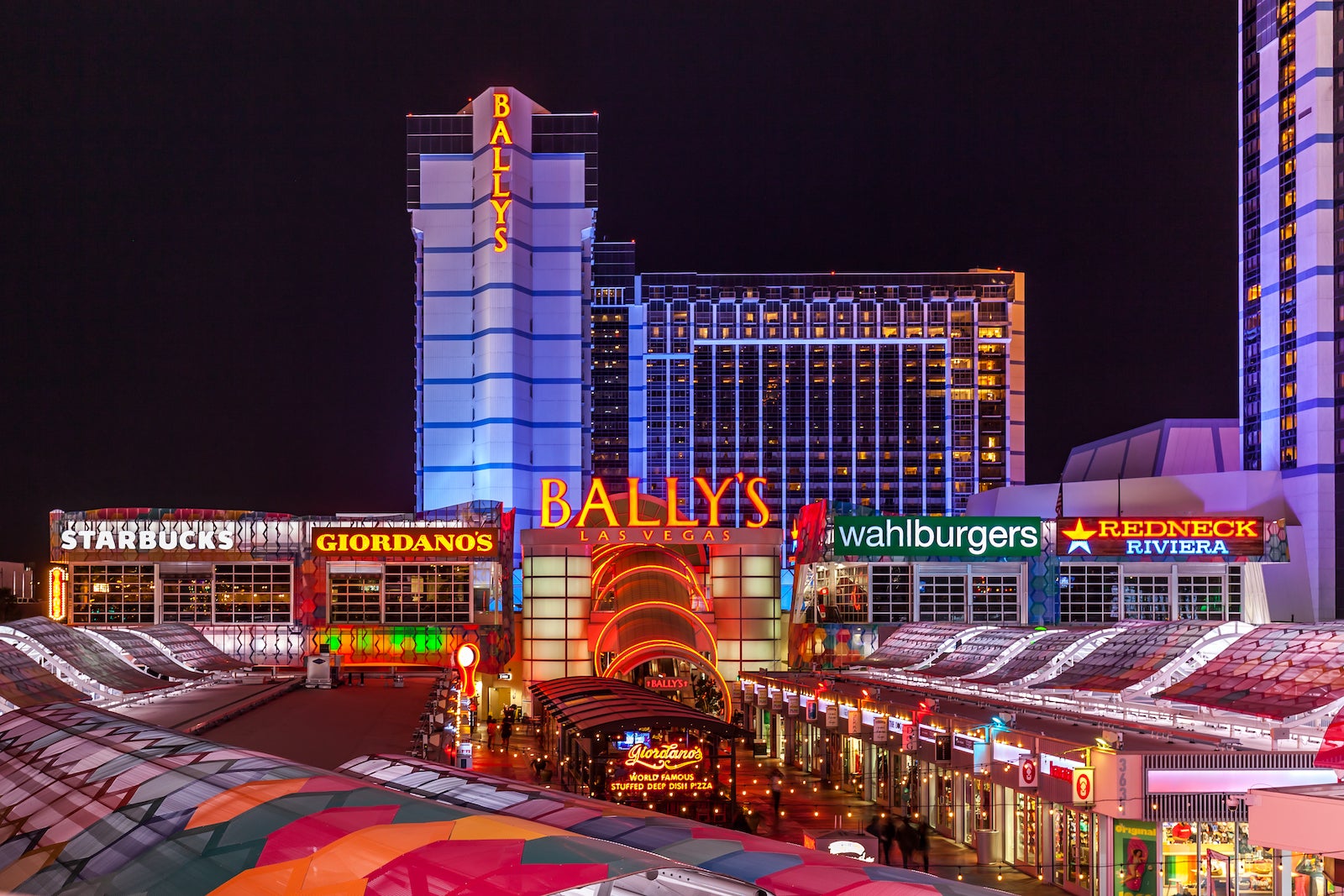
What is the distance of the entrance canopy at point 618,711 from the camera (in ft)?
91.4

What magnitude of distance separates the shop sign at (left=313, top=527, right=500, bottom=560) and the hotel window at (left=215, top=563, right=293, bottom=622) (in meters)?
2.29

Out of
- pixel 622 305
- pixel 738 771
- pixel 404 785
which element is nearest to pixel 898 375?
pixel 622 305

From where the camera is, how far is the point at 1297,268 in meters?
68.6

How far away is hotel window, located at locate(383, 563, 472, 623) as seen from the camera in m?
57.6

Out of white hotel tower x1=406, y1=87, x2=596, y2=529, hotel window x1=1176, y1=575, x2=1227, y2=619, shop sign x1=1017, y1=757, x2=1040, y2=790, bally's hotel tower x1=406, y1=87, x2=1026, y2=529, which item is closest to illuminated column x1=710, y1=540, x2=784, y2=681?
hotel window x1=1176, y1=575, x2=1227, y2=619

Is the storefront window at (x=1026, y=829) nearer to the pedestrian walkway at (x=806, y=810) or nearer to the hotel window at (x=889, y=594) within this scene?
the pedestrian walkway at (x=806, y=810)

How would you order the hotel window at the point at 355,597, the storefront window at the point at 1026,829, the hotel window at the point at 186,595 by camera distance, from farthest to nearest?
the hotel window at the point at 355,597
the hotel window at the point at 186,595
the storefront window at the point at 1026,829

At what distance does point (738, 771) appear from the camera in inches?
1673

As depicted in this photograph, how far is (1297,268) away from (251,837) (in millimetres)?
70793

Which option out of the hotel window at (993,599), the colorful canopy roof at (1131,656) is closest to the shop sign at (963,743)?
the colorful canopy roof at (1131,656)

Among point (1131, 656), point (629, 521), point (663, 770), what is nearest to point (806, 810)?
point (663, 770)

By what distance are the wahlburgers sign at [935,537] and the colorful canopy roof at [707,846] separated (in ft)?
147

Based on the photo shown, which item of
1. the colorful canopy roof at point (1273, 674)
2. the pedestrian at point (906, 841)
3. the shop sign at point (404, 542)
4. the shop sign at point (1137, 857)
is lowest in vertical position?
the pedestrian at point (906, 841)

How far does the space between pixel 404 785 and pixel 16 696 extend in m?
14.3
